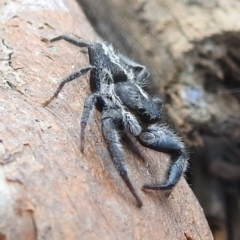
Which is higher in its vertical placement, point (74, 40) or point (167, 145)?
point (74, 40)

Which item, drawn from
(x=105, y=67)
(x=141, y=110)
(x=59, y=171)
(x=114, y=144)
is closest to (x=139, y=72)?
(x=105, y=67)

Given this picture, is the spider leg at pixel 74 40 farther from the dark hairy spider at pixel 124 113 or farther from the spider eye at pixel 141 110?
the spider eye at pixel 141 110

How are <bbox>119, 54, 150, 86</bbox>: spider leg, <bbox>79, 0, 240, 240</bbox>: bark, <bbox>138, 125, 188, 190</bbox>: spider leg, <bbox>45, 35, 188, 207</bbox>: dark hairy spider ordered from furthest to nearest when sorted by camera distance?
<bbox>79, 0, 240, 240</bbox>: bark, <bbox>119, 54, 150, 86</bbox>: spider leg, <bbox>138, 125, 188, 190</bbox>: spider leg, <bbox>45, 35, 188, 207</bbox>: dark hairy spider

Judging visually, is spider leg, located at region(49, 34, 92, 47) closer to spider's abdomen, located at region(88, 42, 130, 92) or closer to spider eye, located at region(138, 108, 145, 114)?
spider's abdomen, located at region(88, 42, 130, 92)

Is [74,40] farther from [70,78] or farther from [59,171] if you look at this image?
[59,171]

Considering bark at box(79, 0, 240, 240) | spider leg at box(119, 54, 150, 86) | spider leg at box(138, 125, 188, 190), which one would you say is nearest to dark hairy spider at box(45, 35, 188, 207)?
spider leg at box(138, 125, 188, 190)

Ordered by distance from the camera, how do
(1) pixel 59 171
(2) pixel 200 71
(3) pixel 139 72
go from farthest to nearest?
(2) pixel 200 71, (3) pixel 139 72, (1) pixel 59 171

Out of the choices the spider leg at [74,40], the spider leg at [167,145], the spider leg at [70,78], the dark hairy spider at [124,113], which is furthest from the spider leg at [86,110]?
the spider leg at [74,40]

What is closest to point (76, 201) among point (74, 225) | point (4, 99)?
point (74, 225)
